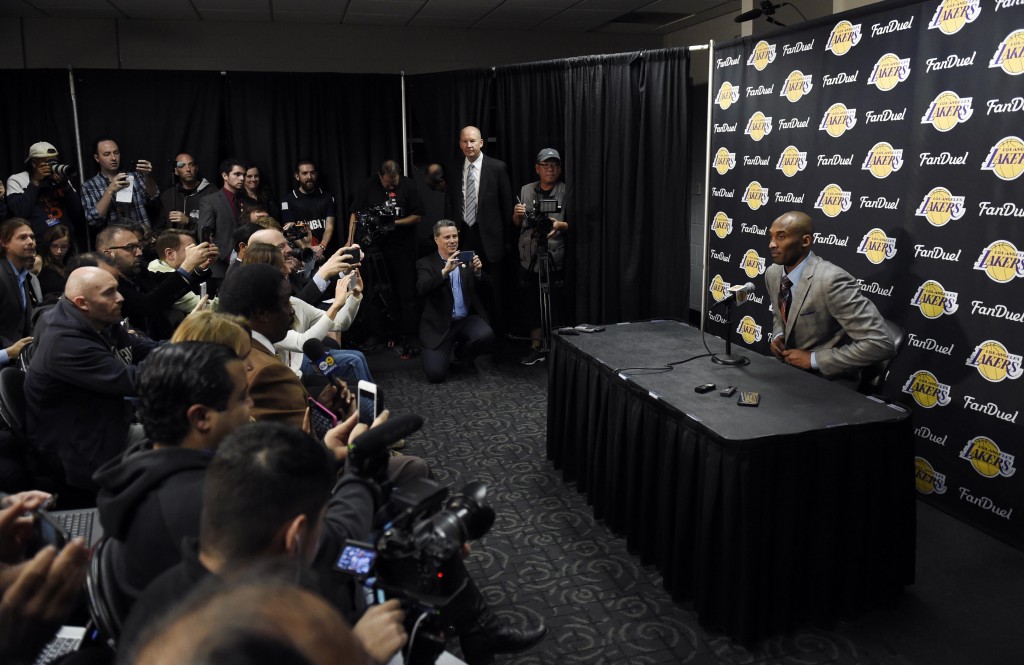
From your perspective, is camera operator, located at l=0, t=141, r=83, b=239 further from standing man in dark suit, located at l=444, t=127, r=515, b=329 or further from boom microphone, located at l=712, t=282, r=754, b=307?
boom microphone, located at l=712, t=282, r=754, b=307

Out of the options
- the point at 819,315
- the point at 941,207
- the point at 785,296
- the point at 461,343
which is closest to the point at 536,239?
the point at 461,343

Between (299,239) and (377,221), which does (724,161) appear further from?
(299,239)

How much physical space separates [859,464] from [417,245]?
15.8 ft

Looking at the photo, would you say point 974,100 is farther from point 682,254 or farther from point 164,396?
point 164,396

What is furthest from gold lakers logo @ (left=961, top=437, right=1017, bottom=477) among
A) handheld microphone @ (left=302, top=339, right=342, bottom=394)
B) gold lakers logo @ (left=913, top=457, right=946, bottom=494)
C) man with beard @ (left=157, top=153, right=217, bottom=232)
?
man with beard @ (left=157, top=153, right=217, bottom=232)

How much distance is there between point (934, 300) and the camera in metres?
3.47

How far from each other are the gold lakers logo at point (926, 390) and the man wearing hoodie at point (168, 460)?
3067 mm

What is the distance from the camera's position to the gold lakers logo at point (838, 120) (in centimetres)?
395

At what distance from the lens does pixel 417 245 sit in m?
6.71

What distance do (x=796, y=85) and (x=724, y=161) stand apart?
0.81 meters

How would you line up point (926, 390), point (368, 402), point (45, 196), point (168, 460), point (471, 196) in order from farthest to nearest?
point (471, 196), point (45, 196), point (926, 390), point (368, 402), point (168, 460)

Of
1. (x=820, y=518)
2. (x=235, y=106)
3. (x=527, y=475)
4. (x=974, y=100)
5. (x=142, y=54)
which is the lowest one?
(x=527, y=475)

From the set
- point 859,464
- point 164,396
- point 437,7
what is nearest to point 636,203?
point 437,7

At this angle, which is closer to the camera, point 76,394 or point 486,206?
point 76,394
